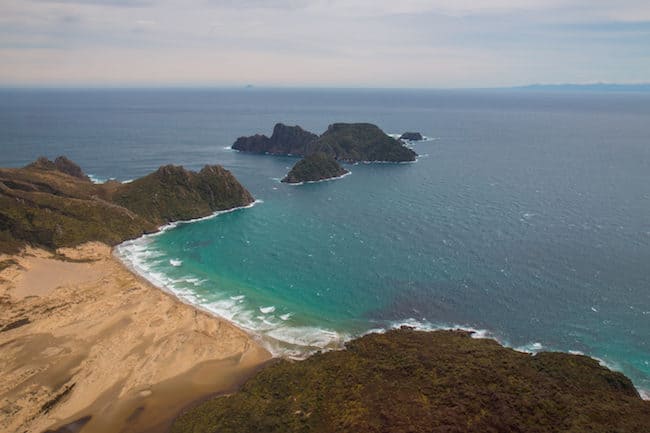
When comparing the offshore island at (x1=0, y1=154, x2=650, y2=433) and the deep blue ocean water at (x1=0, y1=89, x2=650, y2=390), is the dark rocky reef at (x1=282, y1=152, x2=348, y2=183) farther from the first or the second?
the offshore island at (x1=0, y1=154, x2=650, y2=433)

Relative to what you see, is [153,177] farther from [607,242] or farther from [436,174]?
[607,242]

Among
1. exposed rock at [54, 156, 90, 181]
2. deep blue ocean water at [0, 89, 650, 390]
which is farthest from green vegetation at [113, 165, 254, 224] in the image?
exposed rock at [54, 156, 90, 181]

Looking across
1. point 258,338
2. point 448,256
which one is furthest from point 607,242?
point 258,338

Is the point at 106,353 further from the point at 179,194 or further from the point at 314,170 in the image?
the point at 314,170

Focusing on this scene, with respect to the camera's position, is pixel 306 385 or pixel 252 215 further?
pixel 252 215

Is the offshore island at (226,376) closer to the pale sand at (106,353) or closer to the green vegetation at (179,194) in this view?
the pale sand at (106,353)

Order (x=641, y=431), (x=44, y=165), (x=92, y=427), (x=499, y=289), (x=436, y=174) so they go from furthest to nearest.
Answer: (x=436, y=174) → (x=44, y=165) → (x=499, y=289) → (x=92, y=427) → (x=641, y=431)

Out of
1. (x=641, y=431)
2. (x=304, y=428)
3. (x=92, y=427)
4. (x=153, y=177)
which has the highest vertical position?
(x=153, y=177)

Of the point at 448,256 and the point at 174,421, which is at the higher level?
the point at 448,256
